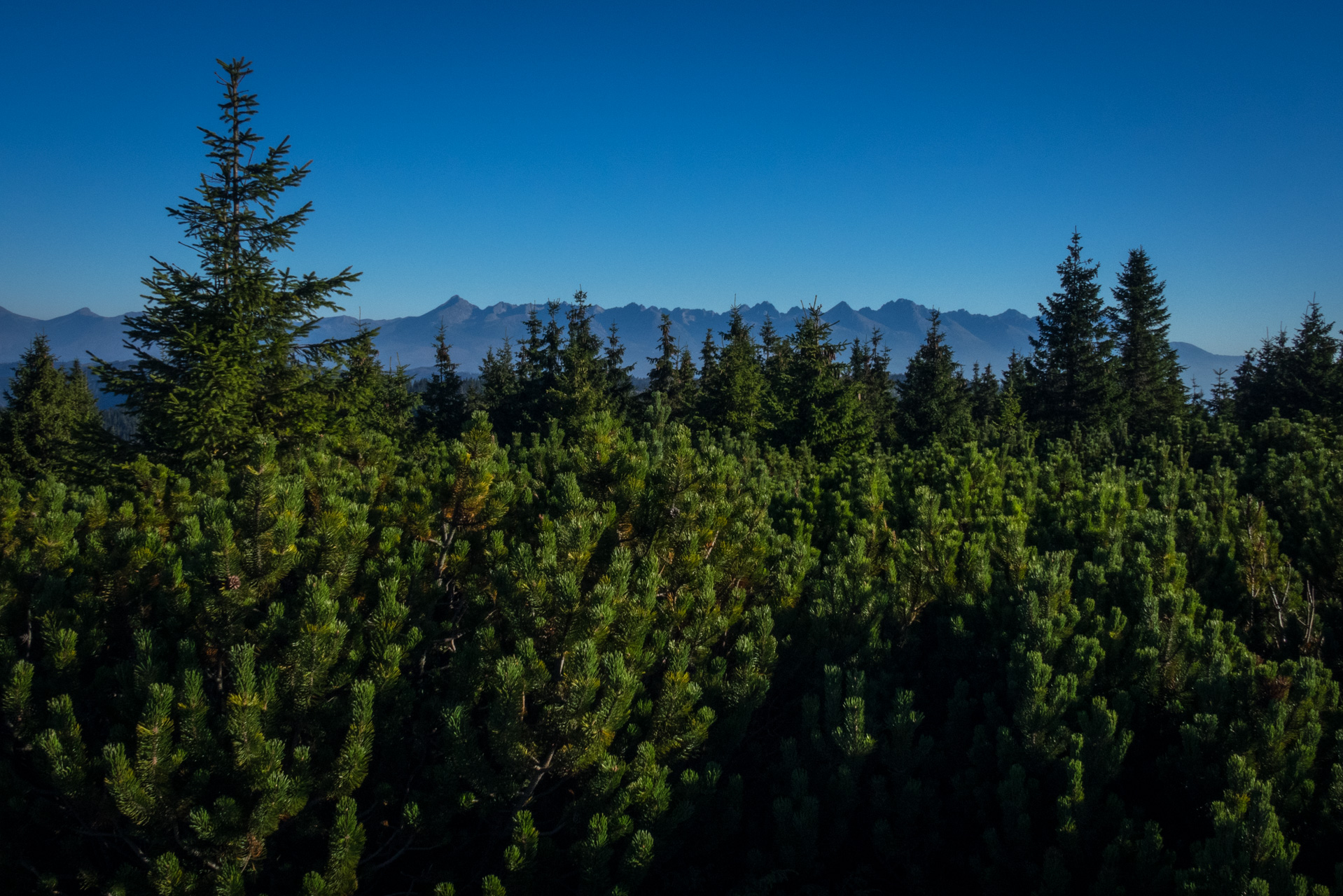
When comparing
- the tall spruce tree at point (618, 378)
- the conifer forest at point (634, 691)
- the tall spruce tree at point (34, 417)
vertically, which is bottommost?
the conifer forest at point (634, 691)

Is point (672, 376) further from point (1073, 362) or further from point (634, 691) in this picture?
point (634, 691)

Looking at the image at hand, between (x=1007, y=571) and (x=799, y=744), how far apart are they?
2.74 meters

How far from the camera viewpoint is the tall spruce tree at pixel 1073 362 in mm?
30797

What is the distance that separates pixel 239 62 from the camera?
40.8ft

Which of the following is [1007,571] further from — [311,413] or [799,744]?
[311,413]

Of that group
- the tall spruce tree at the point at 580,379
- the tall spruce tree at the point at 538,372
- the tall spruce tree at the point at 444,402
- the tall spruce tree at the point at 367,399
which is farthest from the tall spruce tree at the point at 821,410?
the tall spruce tree at the point at 444,402

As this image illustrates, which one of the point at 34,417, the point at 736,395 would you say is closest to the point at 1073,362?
the point at 736,395

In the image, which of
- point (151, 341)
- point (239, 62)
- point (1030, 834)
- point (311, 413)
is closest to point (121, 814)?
point (1030, 834)

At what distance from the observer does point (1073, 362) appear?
31.7 meters

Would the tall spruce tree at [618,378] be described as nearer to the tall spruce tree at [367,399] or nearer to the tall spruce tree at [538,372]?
the tall spruce tree at [538,372]

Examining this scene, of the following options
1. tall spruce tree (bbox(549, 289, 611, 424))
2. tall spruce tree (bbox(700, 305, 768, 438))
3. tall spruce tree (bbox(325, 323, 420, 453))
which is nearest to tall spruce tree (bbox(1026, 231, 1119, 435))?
tall spruce tree (bbox(700, 305, 768, 438))

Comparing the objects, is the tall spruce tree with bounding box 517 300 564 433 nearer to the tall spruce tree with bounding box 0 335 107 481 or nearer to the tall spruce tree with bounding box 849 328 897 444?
the tall spruce tree with bounding box 0 335 107 481

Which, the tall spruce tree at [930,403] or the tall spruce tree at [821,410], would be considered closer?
the tall spruce tree at [821,410]

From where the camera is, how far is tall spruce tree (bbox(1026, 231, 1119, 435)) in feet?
101
